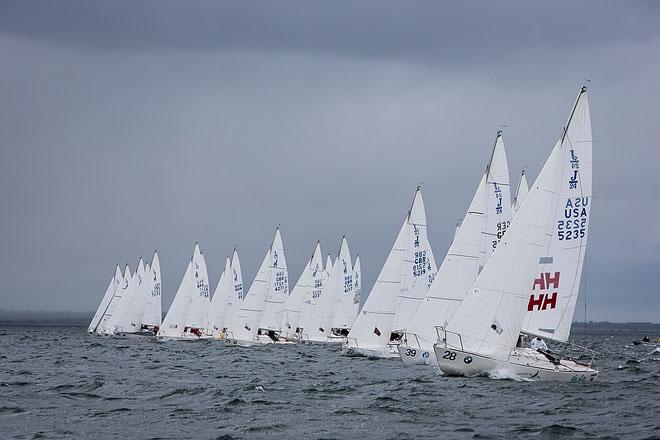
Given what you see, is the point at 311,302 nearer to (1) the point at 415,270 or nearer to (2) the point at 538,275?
(1) the point at 415,270

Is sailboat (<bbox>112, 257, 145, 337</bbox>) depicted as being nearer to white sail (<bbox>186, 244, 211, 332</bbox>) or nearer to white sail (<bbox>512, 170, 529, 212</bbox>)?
white sail (<bbox>186, 244, 211, 332</bbox>)

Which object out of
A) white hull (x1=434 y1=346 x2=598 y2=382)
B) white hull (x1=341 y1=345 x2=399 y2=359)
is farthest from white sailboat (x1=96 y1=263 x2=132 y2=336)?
white hull (x1=434 y1=346 x2=598 y2=382)

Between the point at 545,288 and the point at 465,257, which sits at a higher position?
the point at 465,257

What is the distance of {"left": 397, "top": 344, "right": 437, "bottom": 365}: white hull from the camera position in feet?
134

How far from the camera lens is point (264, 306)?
71.4 metres

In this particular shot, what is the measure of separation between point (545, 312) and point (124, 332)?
63.2 meters

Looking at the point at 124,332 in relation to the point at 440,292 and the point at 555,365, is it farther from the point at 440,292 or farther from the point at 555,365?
the point at 555,365

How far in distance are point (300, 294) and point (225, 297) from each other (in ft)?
22.5

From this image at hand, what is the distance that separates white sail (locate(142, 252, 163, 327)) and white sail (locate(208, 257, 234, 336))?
10.5 metres

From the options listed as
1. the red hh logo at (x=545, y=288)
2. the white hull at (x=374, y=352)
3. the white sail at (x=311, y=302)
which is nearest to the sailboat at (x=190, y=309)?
the white sail at (x=311, y=302)

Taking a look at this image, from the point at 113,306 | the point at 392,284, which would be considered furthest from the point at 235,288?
the point at 392,284

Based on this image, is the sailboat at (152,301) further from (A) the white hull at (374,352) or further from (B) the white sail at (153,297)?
(A) the white hull at (374,352)

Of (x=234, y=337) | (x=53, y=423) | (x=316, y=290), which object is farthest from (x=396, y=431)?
(x=316, y=290)

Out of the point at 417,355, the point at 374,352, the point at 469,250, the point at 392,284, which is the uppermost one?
the point at 469,250
